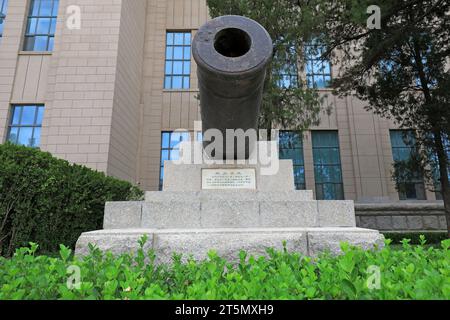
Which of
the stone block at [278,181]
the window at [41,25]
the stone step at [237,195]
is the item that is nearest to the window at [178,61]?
the window at [41,25]

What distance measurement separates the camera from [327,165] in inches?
580

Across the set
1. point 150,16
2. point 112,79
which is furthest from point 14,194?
point 150,16

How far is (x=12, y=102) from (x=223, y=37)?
12.1m

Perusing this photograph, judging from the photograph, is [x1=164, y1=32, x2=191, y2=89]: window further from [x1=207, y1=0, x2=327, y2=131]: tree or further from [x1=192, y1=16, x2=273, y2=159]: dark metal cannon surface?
[x1=192, y1=16, x2=273, y2=159]: dark metal cannon surface

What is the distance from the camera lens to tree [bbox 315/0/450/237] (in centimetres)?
901

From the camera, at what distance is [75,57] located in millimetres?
11750

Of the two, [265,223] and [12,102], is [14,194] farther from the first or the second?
[12,102]

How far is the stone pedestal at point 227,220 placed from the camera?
2.94 m

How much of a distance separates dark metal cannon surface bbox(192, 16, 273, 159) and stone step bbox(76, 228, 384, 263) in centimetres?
146

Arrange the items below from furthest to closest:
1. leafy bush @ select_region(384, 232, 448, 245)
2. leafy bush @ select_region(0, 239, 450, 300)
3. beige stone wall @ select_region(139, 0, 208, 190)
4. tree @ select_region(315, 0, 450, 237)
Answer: beige stone wall @ select_region(139, 0, 208, 190)
leafy bush @ select_region(384, 232, 448, 245)
tree @ select_region(315, 0, 450, 237)
leafy bush @ select_region(0, 239, 450, 300)

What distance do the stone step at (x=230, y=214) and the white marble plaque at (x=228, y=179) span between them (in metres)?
0.52

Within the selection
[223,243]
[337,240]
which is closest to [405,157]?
[337,240]

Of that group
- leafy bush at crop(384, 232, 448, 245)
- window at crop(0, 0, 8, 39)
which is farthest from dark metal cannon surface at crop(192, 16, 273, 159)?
window at crop(0, 0, 8, 39)

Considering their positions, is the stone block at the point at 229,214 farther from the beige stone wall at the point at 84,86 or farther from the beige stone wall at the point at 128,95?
the beige stone wall at the point at 128,95
